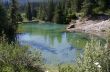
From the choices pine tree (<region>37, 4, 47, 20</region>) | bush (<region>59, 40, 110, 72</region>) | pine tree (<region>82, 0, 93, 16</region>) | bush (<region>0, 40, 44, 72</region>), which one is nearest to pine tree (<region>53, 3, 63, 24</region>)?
pine tree (<region>37, 4, 47, 20</region>)

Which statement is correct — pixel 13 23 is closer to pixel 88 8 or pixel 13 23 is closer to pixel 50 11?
pixel 88 8

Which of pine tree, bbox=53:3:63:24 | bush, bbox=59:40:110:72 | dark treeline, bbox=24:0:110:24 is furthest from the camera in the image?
pine tree, bbox=53:3:63:24

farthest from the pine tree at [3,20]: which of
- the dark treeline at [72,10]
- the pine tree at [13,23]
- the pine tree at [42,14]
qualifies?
the pine tree at [42,14]

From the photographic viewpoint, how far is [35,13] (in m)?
131

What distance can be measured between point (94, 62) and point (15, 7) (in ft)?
179

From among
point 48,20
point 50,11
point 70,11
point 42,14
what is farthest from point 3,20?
point 42,14

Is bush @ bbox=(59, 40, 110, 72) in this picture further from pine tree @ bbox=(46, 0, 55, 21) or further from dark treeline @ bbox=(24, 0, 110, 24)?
pine tree @ bbox=(46, 0, 55, 21)

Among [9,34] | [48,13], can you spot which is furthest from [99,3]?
[9,34]

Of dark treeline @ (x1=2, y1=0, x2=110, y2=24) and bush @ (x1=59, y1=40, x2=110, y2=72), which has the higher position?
bush @ (x1=59, y1=40, x2=110, y2=72)

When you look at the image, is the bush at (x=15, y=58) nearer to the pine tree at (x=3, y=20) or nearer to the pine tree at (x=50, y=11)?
the pine tree at (x=3, y=20)

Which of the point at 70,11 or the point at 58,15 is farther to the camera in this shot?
the point at 70,11

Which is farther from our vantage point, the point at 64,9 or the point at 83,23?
the point at 64,9

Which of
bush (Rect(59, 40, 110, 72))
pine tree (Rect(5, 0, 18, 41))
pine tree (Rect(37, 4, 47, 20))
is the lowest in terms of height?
pine tree (Rect(37, 4, 47, 20))

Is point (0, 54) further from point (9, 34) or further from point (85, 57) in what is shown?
point (9, 34)
